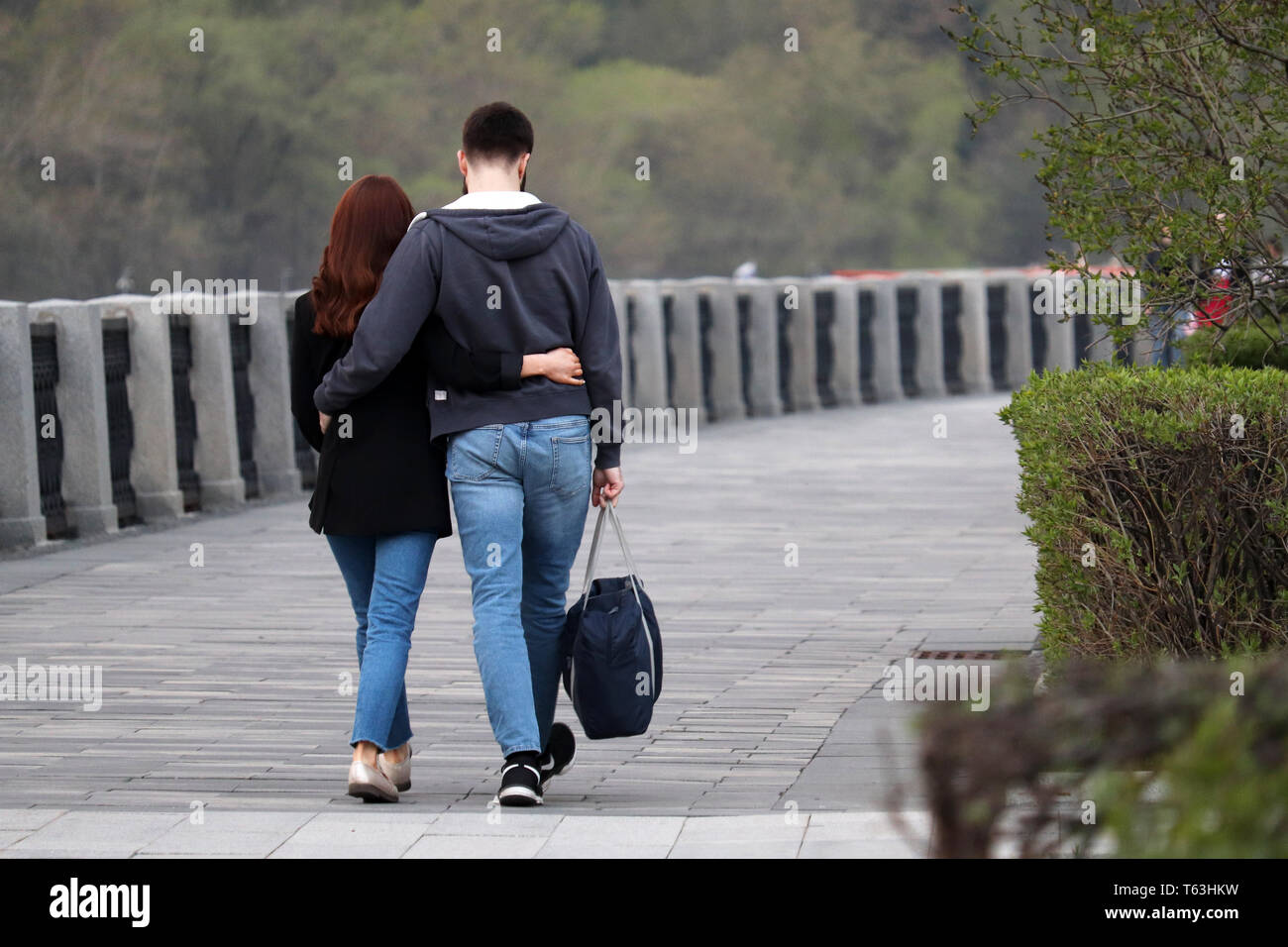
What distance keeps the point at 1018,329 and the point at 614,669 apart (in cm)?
2297

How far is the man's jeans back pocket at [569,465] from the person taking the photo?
5.66 m

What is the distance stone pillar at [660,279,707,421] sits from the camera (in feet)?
74.1

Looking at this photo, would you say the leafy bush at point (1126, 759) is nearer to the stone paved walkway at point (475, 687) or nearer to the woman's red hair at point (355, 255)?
the stone paved walkway at point (475, 687)

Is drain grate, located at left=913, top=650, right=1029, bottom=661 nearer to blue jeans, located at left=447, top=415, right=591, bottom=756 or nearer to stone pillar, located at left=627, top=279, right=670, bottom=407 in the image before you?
blue jeans, located at left=447, top=415, right=591, bottom=756

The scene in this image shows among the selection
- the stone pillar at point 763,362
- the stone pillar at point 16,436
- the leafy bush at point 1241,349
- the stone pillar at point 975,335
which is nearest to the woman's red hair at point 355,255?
the leafy bush at point 1241,349

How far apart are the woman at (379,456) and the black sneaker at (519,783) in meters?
0.30

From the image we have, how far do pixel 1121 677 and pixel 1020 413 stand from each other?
4.61 m

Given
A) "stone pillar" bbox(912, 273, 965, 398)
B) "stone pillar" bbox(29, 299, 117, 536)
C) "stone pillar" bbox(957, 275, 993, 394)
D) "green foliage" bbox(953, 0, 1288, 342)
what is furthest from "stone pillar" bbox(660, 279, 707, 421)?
"green foliage" bbox(953, 0, 1288, 342)

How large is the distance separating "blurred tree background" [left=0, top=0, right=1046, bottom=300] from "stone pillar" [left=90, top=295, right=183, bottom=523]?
40.1 meters

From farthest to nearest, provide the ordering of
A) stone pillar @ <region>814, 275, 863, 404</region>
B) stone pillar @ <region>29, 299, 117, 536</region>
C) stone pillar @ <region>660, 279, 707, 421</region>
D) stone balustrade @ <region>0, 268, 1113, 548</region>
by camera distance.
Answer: stone pillar @ <region>814, 275, 863, 404</region>, stone pillar @ <region>660, 279, 707, 421</region>, stone pillar @ <region>29, 299, 117, 536</region>, stone balustrade @ <region>0, 268, 1113, 548</region>

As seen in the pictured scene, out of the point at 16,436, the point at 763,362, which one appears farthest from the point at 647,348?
the point at 16,436

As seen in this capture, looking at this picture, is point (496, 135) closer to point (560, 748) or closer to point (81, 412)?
point (560, 748)
